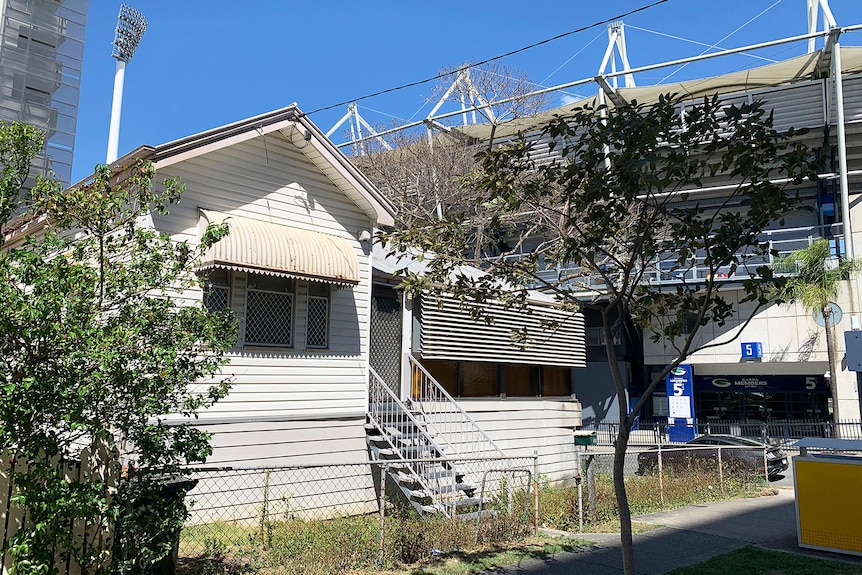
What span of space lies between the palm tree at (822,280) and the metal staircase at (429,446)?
1819cm

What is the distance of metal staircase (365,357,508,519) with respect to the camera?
34.9ft

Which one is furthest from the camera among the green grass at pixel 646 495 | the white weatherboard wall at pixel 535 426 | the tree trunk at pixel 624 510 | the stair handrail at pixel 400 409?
the white weatherboard wall at pixel 535 426

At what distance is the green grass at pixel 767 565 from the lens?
8.18 meters

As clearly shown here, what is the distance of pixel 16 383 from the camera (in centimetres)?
481

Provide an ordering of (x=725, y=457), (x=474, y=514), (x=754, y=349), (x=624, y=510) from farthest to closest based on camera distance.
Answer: (x=754, y=349) → (x=725, y=457) → (x=474, y=514) → (x=624, y=510)

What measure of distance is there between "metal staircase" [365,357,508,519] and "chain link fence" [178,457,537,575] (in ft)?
0.42

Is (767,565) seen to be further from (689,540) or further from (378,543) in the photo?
(378,543)

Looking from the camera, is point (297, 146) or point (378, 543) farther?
point (297, 146)

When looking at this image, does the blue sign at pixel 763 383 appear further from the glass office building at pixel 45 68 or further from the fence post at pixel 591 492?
the glass office building at pixel 45 68

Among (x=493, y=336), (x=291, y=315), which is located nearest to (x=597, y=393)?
(x=493, y=336)

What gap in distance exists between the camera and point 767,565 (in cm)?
856

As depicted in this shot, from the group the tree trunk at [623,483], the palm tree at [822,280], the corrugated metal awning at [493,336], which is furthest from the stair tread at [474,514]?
the palm tree at [822,280]

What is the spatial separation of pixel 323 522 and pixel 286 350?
283cm

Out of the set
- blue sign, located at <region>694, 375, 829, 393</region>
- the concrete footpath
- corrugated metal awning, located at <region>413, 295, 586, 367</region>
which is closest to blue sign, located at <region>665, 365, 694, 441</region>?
blue sign, located at <region>694, 375, 829, 393</region>
